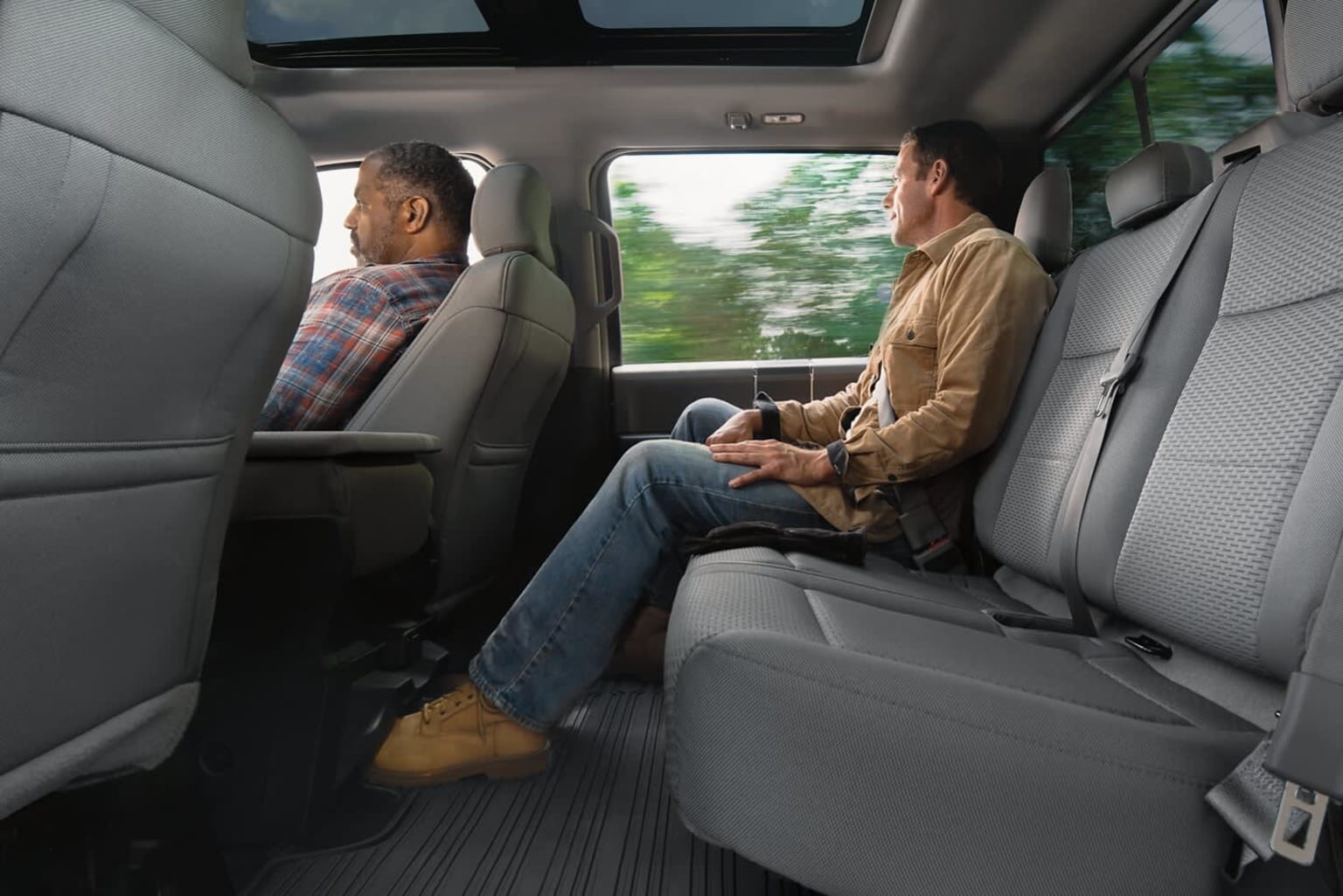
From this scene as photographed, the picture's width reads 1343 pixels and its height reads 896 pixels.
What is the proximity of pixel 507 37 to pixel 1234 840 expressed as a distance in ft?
8.04

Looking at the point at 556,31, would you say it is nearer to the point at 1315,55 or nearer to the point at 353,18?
the point at 353,18

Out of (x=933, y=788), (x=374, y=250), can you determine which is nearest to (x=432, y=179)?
(x=374, y=250)

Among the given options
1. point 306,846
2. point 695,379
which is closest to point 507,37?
point 695,379

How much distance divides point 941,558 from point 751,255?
4.41ft

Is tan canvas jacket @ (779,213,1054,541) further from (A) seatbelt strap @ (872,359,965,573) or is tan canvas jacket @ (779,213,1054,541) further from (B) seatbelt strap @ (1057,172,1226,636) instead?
(B) seatbelt strap @ (1057,172,1226,636)

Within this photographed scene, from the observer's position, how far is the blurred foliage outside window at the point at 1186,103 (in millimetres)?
1896

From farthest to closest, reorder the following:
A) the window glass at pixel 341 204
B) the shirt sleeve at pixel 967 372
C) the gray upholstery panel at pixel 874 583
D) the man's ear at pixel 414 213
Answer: the man's ear at pixel 414 213, the window glass at pixel 341 204, the shirt sleeve at pixel 967 372, the gray upholstery panel at pixel 874 583

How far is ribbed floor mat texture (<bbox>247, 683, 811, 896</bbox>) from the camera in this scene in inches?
52.0

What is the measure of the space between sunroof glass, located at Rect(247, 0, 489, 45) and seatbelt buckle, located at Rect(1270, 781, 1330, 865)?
242 cm

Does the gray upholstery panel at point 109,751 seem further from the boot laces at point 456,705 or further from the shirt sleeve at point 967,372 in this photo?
the shirt sleeve at point 967,372

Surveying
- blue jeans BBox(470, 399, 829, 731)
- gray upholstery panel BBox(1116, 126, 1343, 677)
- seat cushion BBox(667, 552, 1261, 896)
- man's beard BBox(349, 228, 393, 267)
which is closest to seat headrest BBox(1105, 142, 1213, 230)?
gray upholstery panel BBox(1116, 126, 1343, 677)

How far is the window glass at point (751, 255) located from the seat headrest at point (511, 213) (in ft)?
1.83

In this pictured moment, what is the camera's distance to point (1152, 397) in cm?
139

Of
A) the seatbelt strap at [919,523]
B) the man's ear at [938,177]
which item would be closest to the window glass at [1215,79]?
the man's ear at [938,177]
